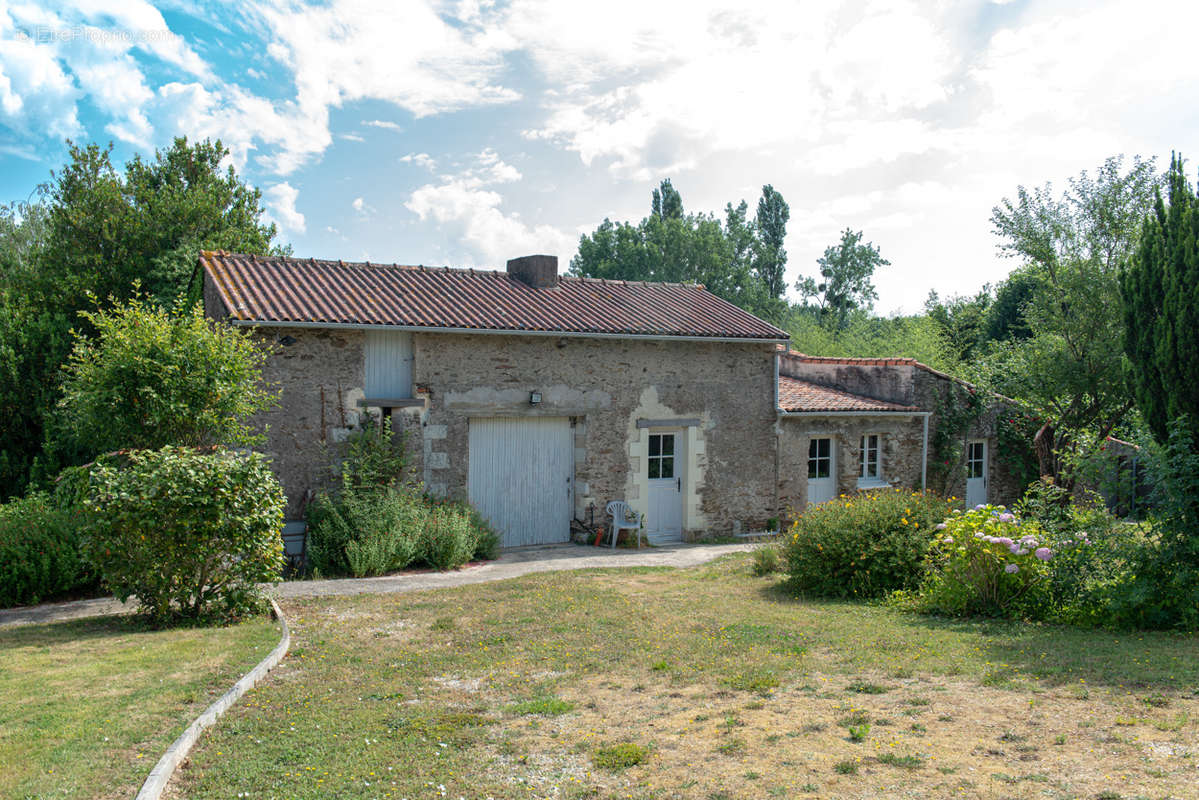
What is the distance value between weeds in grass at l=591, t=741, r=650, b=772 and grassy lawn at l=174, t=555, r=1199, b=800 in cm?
2

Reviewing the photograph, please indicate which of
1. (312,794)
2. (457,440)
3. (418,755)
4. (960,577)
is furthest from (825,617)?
(457,440)

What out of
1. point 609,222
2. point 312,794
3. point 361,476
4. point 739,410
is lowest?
point 312,794

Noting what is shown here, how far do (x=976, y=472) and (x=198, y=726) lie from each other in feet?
57.3

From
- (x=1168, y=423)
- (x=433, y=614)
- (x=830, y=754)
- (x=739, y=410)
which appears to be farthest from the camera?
(x=739, y=410)

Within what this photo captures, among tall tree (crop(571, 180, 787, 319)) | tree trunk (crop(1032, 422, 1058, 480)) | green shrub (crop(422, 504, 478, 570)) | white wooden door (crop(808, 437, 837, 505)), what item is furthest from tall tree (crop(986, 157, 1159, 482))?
tall tree (crop(571, 180, 787, 319))

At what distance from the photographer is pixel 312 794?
4.32 meters

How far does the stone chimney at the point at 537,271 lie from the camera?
626 inches

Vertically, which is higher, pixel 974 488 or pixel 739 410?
pixel 739 410

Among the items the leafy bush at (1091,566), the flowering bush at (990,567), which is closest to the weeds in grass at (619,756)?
the flowering bush at (990,567)

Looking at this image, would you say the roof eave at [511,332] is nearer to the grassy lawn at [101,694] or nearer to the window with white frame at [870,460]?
the window with white frame at [870,460]

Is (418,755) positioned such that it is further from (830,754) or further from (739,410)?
(739,410)

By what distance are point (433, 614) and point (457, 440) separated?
462 centimetres

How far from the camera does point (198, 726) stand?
518 cm

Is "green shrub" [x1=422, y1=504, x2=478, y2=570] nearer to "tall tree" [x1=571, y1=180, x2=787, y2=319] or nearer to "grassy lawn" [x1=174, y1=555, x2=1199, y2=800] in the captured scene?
"grassy lawn" [x1=174, y1=555, x2=1199, y2=800]
